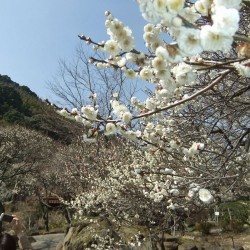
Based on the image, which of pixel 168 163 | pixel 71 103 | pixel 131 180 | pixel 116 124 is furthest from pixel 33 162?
pixel 116 124

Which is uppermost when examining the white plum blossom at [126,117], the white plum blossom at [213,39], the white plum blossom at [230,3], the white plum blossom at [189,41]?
the white plum blossom at [126,117]

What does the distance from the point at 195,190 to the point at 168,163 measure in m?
1.46

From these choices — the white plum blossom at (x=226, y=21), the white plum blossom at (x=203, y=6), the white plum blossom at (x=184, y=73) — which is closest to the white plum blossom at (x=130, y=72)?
the white plum blossom at (x=184, y=73)

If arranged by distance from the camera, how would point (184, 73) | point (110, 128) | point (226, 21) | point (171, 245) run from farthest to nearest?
point (171, 245)
point (110, 128)
point (184, 73)
point (226, 21)

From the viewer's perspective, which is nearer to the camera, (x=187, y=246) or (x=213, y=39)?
(x=213, y=39)

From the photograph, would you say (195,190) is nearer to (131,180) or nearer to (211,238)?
(131,180)

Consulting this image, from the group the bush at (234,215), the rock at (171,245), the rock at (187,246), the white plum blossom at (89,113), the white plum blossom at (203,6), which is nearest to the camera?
the white plum blossom at (203,6)

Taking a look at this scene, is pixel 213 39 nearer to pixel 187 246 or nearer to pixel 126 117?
pixel 126 117

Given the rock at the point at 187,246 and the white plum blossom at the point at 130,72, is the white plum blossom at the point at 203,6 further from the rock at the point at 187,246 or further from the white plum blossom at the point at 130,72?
the rock at the point at 187,246

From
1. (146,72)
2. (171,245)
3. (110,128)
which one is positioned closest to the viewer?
(146,72)

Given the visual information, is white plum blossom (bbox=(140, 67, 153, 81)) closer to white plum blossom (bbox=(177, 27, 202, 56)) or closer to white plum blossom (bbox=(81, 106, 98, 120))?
white plum blossom (bbox=(81, 106, 98, 120))

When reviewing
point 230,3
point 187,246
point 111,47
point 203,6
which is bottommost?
point 230,3

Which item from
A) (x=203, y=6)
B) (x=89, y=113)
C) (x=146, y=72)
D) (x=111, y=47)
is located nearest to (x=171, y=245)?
(x=89, y=113)

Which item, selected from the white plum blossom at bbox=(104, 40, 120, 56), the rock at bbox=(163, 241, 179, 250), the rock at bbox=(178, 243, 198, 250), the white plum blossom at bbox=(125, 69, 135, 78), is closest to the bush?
the rock at bbox=(178, 243, 198, 250)
